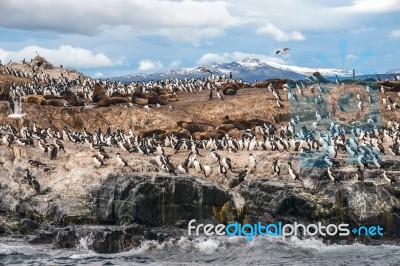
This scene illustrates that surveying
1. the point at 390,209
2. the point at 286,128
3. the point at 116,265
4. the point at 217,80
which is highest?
the point at 217,80

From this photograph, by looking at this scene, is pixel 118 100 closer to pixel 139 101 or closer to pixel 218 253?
pixel 139 101

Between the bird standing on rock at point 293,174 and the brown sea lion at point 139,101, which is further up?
the brown sea lion at point 139,101

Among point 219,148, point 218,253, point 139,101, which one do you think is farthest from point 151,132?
point 218,253

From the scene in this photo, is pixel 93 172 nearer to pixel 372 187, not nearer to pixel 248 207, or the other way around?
pixel 248 207

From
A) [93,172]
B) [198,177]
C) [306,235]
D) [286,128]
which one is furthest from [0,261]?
[286,128]

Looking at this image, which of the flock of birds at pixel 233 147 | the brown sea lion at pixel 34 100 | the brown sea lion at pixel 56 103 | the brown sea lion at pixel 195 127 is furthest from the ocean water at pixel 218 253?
the brown sea lion at pixel 34 100

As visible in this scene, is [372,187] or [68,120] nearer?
[372,187]

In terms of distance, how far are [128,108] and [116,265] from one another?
21.5m

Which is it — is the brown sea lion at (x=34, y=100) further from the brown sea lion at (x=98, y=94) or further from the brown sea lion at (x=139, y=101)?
the brown sea lion at (x=139, y=101)

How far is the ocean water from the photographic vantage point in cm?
2136

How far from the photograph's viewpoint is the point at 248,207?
25406 millimetres

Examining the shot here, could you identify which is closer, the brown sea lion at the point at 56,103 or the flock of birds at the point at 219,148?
the flock of birds at the point at 219,148

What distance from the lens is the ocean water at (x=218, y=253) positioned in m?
21.4

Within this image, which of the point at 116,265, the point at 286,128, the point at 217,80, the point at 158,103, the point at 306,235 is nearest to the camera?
the point at 116,265
